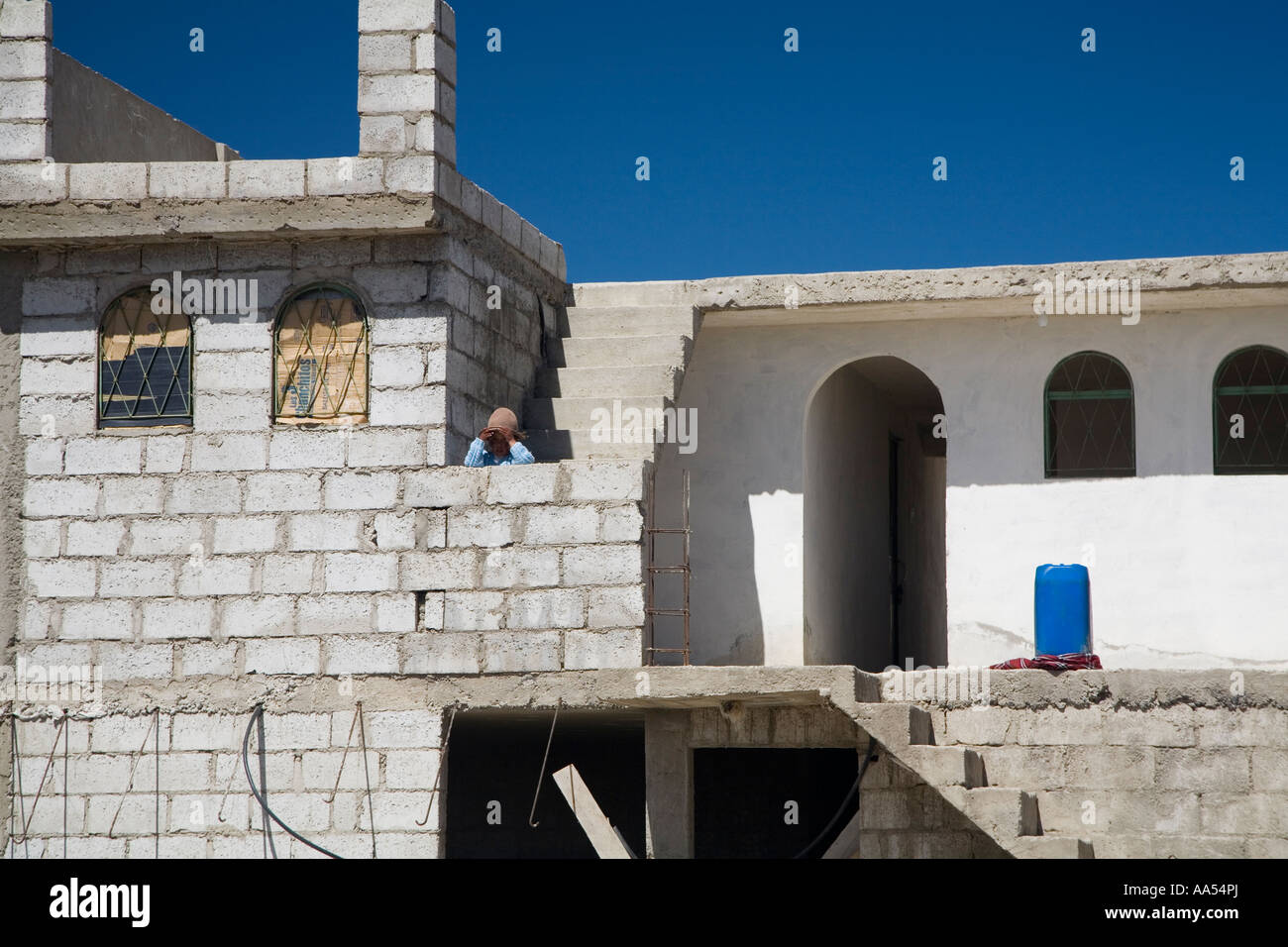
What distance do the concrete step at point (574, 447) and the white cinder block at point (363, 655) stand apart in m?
1.98

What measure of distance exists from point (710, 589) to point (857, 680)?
2.84 m

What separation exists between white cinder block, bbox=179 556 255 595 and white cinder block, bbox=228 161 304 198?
2.61 m

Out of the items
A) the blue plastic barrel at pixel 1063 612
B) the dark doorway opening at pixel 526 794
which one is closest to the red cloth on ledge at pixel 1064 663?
the blue plastic barrel at pixel 1063 612

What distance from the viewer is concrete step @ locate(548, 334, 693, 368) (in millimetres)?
14992

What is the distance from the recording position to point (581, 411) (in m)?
14.9

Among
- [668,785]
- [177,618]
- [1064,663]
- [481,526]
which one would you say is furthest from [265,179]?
[1064,663]

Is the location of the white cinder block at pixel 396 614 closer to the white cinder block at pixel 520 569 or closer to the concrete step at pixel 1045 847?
the white cinder block at pixel 520 569

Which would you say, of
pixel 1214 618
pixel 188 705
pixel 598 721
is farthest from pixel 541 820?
pixel 1214 618

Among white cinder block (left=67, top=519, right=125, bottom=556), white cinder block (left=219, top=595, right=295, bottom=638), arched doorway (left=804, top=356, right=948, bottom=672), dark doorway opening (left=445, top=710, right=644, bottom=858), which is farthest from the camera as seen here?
dark doorway opening (left=445, top=710, right=644, bottom=858)

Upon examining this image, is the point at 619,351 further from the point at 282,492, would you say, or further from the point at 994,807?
the point at 994,807

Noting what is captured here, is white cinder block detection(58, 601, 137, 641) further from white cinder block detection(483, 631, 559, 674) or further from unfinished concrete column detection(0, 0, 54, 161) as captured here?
unfinished concrete column detection(0, 0, 54, 161)

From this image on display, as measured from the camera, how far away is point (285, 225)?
13.7 meters

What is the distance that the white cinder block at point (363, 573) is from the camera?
44.4ft

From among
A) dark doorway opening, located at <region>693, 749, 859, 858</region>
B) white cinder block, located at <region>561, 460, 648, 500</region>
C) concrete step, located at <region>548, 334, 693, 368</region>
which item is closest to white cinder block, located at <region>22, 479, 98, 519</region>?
white cinder block, located at <region>561, 460, 648, 500</region>
